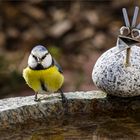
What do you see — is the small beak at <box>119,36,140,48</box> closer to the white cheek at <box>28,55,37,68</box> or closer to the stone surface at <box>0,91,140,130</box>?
the stone surface at <box>0,91,140,130</box>

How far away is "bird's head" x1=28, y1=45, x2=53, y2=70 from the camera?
2.96 metres

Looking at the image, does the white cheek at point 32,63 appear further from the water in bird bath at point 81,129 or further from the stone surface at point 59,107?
the water in bird bath at point 81,129

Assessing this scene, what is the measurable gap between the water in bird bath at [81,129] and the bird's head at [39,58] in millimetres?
262

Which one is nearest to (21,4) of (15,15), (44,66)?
(15,15)

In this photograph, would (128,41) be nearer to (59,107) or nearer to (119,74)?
(119,74)

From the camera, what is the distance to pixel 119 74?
287 cm

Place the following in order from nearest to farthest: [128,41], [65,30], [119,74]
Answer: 1. [128,41]
2. [119,74]
3. [65,30]

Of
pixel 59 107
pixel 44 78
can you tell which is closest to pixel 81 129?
pixel 59 107

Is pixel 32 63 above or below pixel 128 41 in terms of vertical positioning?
below

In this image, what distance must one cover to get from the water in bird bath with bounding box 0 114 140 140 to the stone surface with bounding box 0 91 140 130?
0.02m

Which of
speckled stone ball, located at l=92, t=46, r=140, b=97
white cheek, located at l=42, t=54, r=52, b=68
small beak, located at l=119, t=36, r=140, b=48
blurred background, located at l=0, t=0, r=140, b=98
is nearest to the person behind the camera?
small beak, located at l=119, t=36, r=140, b=48

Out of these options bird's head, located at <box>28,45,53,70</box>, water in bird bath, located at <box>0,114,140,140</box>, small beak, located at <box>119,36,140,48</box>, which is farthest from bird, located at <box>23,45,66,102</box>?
small beak, located at <box>119,36,140,48</box>

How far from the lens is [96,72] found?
9.68ft

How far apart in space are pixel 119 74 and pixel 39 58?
1.18 ft
